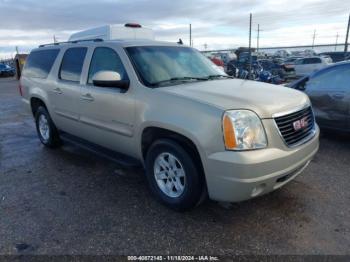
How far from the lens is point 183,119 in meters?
3.09

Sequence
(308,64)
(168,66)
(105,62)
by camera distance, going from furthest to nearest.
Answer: (308,64), (105,62), (168,66)

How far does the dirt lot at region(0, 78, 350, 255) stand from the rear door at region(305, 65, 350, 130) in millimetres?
974

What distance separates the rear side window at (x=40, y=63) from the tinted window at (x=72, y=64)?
406 millimetres

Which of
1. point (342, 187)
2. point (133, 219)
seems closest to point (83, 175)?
point (133, 219)

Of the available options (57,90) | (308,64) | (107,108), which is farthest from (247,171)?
(308,64)

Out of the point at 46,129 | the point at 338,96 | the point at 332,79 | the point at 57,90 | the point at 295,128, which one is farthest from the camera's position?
the point at 46,129

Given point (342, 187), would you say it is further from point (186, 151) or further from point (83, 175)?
point (83, 175)

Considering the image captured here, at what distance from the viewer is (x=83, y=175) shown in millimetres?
4598

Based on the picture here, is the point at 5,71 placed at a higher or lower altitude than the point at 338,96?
lower

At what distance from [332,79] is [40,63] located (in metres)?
5.22

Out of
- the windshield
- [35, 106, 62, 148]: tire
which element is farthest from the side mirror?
[35, 106, 62, 148]: tire

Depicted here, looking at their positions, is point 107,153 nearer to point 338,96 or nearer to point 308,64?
point 338,96

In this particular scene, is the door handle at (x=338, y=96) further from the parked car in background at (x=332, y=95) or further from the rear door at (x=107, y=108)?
the rear door at (x=107, y=108)

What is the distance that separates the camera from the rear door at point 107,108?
12.5ft
